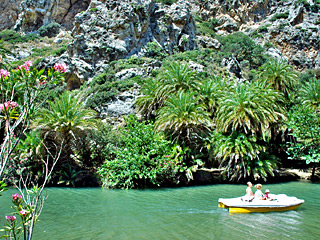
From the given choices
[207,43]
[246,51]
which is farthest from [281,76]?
[246,51]

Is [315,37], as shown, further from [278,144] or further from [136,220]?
[136,220]

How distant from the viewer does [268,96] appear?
19031 mm

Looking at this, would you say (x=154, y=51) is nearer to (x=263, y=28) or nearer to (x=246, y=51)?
(x=246, y=51)

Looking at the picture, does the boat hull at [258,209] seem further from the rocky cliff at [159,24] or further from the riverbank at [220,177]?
the rocky cliff at [159,24]

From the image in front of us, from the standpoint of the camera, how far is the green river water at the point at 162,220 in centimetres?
740

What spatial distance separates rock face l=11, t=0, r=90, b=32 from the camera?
59688mm

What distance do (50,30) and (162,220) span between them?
6088cm

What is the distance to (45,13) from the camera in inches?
2388

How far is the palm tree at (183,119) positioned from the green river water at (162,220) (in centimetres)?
640

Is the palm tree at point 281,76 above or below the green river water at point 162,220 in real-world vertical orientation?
above

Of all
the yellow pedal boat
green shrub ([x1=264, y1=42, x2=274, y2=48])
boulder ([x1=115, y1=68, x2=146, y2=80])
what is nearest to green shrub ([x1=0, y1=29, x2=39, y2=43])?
boulder ([x1=115, y1=68, x2=146, y2=80])

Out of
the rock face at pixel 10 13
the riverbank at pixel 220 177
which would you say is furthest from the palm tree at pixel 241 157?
the rock face at pixel 10 13

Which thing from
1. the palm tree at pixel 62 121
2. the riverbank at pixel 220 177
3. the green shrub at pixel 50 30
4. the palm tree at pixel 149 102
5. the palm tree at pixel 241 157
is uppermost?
the green shrub at pixel 50 30

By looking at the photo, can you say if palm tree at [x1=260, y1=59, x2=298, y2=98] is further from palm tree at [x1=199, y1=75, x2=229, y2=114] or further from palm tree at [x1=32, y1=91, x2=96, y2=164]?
palm tree at [x1=32, y1=91, x2=96, y2=164]
